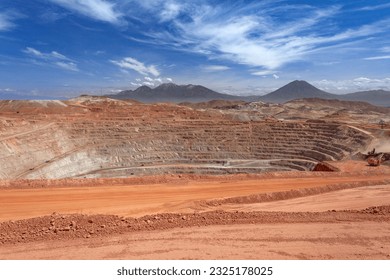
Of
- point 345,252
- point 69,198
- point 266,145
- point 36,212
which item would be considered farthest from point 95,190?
point 266,145

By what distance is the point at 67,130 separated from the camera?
4462cm

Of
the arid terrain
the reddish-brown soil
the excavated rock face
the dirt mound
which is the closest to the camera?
the reddish-brown soil

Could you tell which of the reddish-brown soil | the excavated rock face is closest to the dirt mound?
the reddish-brown soil

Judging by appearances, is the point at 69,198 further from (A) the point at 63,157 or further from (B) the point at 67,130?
(B) the point at 67,130

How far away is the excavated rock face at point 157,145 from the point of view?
3719 centimetres

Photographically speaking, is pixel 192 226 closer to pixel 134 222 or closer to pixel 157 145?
pixel 134 222

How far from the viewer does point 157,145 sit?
1811 inches

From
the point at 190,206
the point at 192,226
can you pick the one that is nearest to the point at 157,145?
the point at 190,206

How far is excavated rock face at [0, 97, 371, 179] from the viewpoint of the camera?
37188 millimetres

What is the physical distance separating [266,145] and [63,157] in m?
25.8

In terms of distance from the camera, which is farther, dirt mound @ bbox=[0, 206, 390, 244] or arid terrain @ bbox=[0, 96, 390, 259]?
dirt mound @ bbox=[0, 206, 390, 244]

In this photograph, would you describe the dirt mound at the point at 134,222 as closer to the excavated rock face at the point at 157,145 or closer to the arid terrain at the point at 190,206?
the arid terrain at the point at 190,206

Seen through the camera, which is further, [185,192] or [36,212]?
[185,192]

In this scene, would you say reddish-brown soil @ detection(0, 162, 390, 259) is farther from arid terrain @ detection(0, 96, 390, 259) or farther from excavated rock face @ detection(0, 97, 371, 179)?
excavated rock face @ detection(0, 97, 371, 179)
